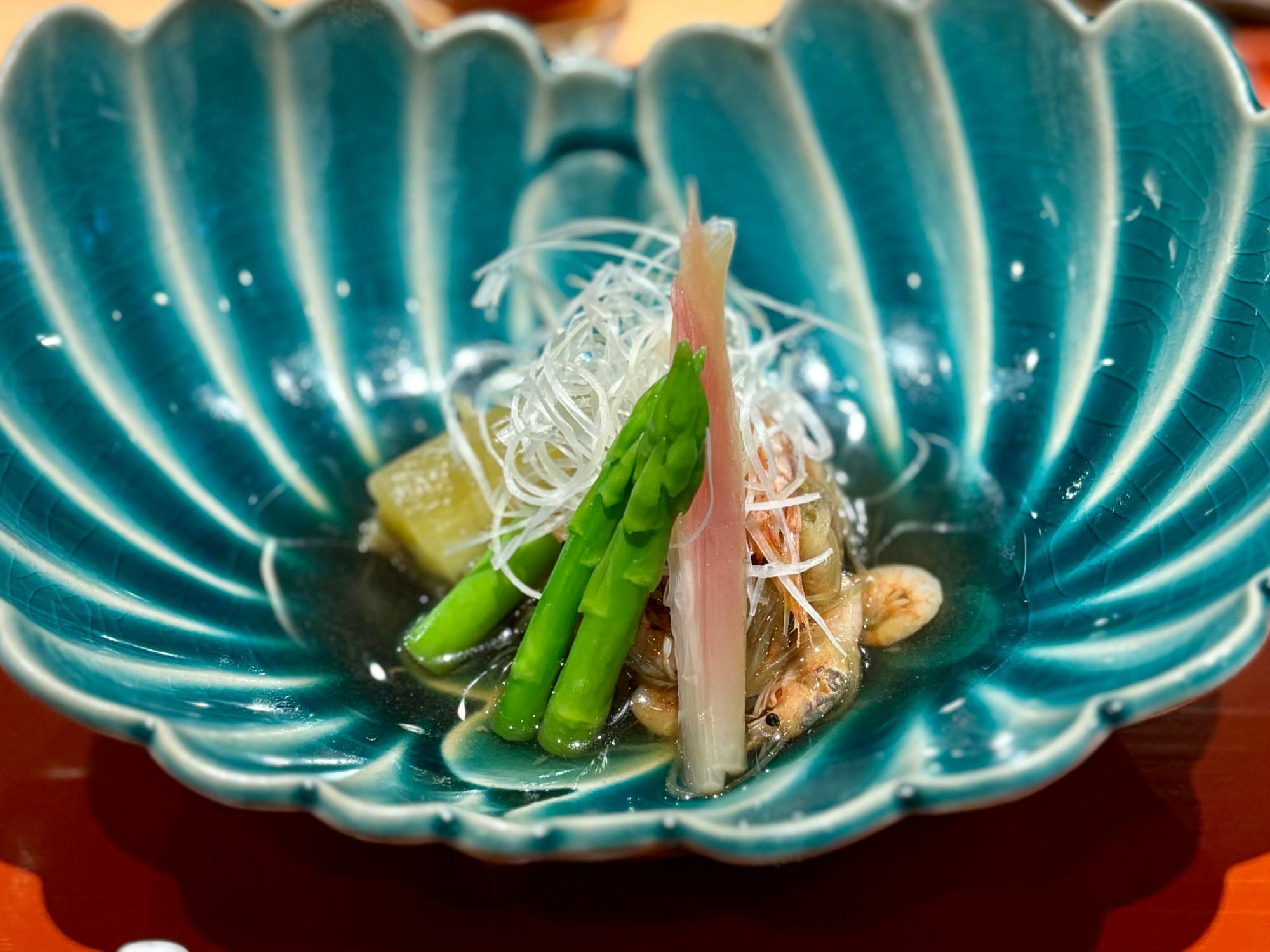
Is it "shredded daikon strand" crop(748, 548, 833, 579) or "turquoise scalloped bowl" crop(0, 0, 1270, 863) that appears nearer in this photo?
"turquoise scalloped bowl" crop(0, 0, 1270, 863)

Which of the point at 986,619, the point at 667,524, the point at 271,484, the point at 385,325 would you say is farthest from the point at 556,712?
the point at 385,325

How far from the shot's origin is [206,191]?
211cm

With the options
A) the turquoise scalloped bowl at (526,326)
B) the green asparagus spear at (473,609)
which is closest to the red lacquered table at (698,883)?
the turquoise scalloped bowl at (526,326)

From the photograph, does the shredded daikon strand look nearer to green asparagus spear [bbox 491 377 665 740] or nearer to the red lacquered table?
green asparagus spear [bbox 491 377 665 740]

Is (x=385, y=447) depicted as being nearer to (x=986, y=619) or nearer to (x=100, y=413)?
(x=100, y=413)

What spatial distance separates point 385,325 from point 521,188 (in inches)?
15.7

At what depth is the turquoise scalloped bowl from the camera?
1282 mm

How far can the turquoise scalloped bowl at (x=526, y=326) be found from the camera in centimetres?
128

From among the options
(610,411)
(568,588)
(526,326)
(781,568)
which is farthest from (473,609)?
(526,326)

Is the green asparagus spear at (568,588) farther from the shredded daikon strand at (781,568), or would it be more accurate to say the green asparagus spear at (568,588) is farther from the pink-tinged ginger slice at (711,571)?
the shredded daikon strand at (781,568)

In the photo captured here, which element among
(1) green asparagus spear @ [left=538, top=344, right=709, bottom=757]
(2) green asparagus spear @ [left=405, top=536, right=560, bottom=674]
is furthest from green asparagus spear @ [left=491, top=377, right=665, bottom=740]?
(2) green asparagus spear @ [left=405, top=536, right=560, bottom=674]

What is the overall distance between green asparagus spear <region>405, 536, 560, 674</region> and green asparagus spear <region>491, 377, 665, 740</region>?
0.57ft

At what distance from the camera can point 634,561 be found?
145 centimetres

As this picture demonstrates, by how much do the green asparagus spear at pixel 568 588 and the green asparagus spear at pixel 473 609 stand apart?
0.57 ft
